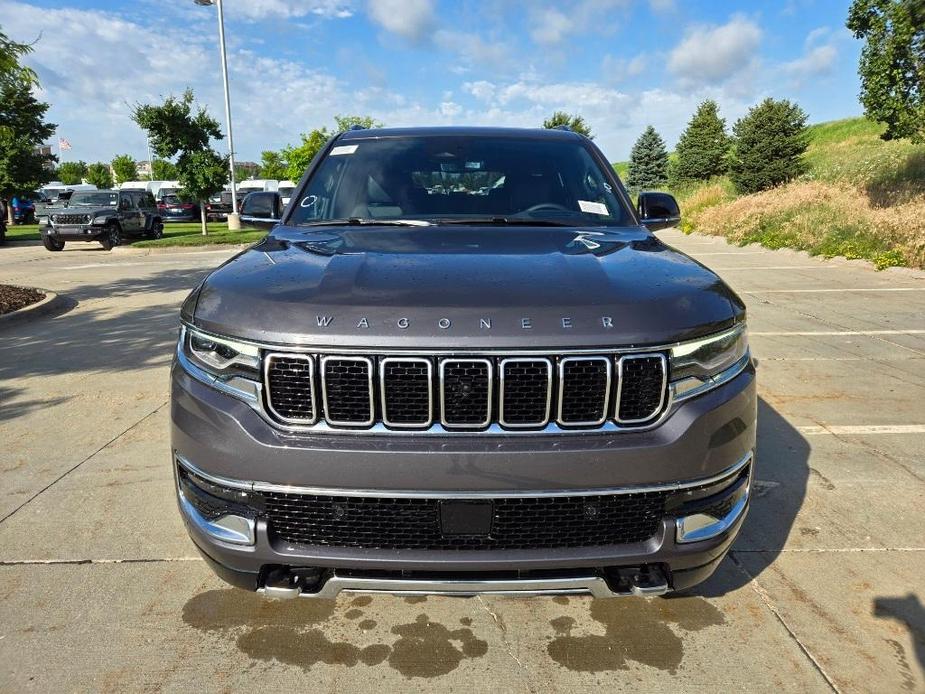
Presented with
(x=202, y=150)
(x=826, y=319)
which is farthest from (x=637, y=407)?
(x=202, y=150)

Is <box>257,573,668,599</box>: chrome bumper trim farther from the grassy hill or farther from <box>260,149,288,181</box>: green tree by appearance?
<box>260,149,288,181</box>: green tree

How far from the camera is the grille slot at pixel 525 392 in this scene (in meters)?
1.97

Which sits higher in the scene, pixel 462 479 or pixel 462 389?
pixel 462 389

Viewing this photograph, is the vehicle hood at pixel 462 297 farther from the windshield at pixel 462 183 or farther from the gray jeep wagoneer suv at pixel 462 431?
the windshield at pixel 462 183

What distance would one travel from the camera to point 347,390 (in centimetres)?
199

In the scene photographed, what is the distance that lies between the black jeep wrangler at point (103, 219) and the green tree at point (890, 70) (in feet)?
66.2

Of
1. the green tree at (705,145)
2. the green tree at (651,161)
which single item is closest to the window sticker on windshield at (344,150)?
the green tree at (705,145)

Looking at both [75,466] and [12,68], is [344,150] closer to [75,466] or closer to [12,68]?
[75,466]

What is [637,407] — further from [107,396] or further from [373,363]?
[107,396]

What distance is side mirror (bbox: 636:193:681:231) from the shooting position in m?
3.64

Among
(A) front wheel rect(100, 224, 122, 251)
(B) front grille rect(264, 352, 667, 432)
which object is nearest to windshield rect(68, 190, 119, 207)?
(A) front wheel rect(100, 224, 122, 251)

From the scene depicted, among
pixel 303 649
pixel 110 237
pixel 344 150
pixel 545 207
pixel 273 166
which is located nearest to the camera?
pixel 303 649

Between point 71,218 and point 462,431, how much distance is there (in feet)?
71.4

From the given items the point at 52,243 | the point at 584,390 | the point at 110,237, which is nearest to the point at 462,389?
the point at 584,390
